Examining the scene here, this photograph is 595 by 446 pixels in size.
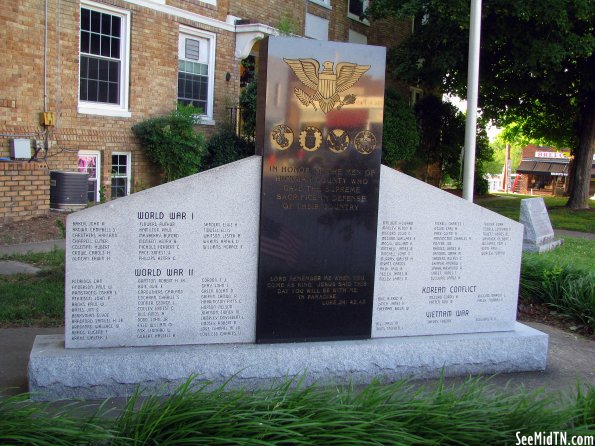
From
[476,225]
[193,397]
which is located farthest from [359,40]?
[193,397]

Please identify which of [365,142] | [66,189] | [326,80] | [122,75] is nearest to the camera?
[326,80]

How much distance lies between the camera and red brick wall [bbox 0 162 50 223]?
12.0 metres

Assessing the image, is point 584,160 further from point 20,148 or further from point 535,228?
point 20,148

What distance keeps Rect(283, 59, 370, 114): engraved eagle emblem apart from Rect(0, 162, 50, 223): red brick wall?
8.87 m

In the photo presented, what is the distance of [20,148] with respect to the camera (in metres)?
12.1

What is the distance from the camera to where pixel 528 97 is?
77.8ft

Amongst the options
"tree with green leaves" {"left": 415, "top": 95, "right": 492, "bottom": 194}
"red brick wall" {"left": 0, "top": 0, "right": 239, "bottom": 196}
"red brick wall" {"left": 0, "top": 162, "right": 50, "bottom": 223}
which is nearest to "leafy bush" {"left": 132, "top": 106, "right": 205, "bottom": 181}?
"red brick wall" {"left": 0, "top": 0, "right": 239, "bottom": 196}

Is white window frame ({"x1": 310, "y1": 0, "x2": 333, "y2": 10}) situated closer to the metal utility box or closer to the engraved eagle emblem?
the metal utility box

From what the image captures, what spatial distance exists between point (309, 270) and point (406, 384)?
1.07 metres

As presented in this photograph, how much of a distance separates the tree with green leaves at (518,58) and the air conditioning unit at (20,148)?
10.8m

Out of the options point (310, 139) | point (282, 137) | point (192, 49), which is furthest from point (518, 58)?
point (282, 137)

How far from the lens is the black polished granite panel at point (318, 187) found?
4.70 metres

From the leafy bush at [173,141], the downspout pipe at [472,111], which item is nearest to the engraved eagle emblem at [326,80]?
the downspout pipe at [472,111]

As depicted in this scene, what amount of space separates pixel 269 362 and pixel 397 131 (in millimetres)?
16404
